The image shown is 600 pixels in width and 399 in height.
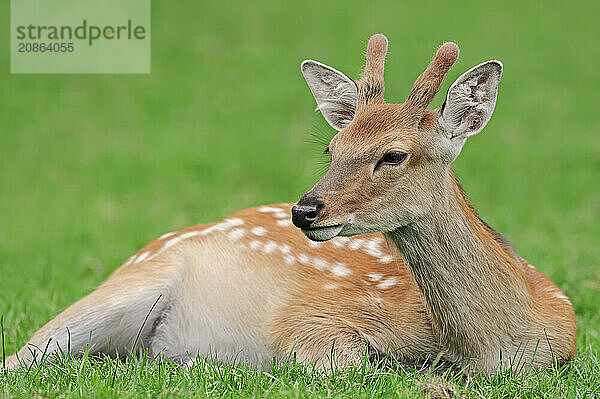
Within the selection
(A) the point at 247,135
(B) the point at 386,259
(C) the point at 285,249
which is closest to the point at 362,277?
(B) the point at 386,259

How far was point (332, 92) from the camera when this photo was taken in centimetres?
459

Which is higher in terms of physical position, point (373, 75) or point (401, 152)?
point (373, 75)

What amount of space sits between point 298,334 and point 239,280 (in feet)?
1.61

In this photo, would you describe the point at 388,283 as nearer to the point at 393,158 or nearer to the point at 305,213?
the point at 393,158

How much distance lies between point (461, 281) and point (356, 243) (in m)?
0.83

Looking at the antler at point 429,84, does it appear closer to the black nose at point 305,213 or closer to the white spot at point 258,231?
the black nose at point 305,213

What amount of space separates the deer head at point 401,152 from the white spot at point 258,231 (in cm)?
89

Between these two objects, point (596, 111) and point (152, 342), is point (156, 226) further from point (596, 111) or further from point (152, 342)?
point (596, 111)

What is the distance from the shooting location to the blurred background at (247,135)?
338 inches

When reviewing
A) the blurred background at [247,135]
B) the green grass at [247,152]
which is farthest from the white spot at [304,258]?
the blurred background at [247,135]

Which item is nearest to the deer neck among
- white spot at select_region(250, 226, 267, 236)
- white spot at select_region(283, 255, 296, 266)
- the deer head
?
the deer head

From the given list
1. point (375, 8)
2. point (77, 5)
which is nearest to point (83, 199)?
point (77, 5)

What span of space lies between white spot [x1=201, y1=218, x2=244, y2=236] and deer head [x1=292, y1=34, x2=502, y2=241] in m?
1.03

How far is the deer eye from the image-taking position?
158 inches
